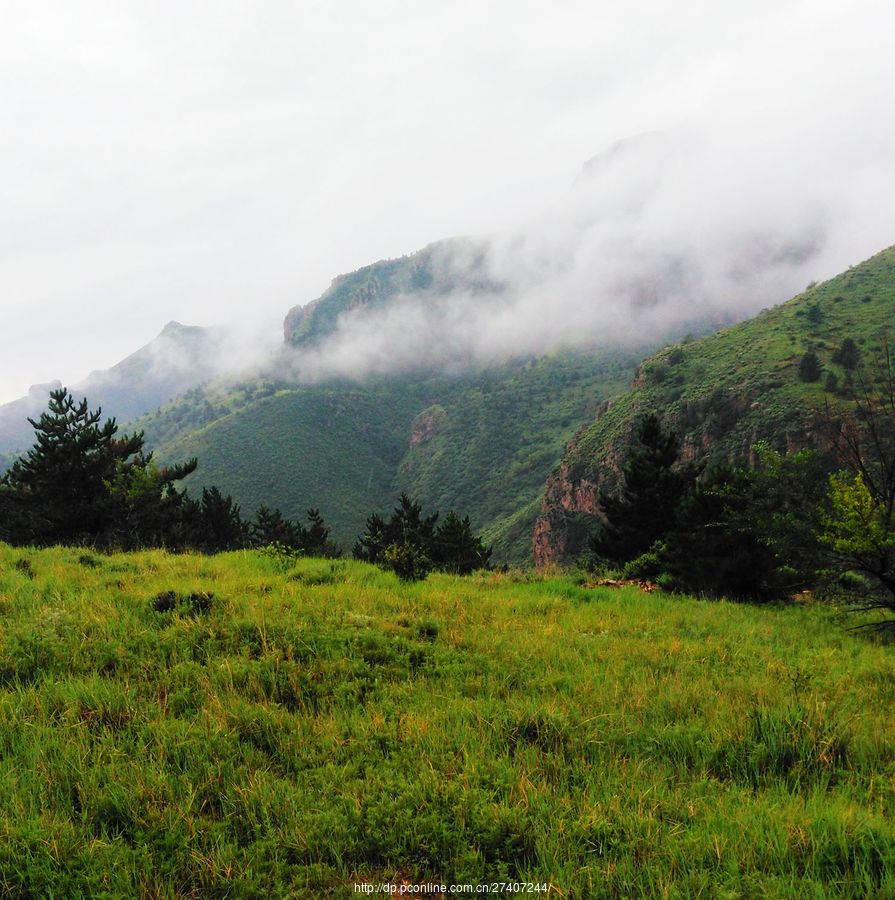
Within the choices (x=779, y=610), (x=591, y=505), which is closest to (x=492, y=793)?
(x=779, y=610)

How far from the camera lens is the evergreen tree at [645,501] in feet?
82.0

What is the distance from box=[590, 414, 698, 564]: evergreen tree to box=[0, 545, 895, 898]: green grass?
1854cm

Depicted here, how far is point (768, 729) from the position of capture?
4.07 meters

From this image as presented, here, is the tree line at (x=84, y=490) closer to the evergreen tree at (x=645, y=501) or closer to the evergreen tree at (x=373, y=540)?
the evergreen tree at (x=373, y=540)

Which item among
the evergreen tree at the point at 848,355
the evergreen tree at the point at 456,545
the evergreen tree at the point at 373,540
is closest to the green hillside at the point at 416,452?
the evergreen tree at the point at 373,540

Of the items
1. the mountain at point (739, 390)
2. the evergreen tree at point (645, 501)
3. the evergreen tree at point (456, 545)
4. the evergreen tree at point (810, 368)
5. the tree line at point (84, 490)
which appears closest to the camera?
the tree line at point (84, 490)

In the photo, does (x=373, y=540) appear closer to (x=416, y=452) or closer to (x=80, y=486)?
(x=80, y=486)

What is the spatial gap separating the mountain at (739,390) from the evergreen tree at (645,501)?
24.5 meters

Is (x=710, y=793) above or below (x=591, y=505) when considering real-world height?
above

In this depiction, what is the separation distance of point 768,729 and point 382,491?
15895 cm

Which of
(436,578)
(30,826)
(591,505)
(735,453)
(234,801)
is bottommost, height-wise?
(591,505)

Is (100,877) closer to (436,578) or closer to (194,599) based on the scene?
(194,599)

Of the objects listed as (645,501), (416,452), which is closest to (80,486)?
(645,501)

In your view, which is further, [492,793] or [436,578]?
[436,578]
